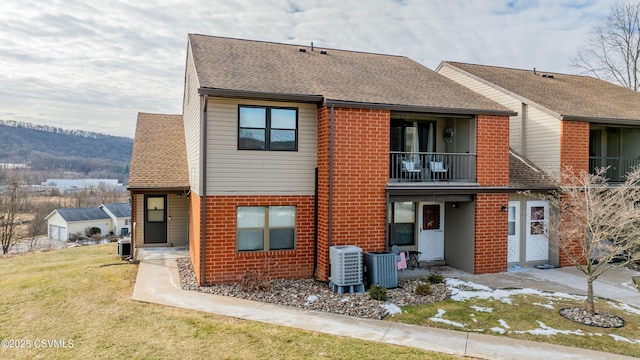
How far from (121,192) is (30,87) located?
51333 mm

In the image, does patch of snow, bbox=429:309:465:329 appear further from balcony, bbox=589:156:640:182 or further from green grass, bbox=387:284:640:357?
balcony, bbox=589:156:640:182

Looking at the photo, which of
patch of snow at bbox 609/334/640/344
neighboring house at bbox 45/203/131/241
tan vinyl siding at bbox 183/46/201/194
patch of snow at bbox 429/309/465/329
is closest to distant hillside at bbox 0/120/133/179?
neighboring house at bbox 45/203/131/241

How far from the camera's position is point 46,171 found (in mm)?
97625

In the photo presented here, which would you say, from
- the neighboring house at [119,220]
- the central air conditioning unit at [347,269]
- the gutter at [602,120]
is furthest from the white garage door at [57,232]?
the gutter at [602,120]

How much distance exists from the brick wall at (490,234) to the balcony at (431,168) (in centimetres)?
87

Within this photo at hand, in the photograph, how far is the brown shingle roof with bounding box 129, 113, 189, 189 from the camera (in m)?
14.1

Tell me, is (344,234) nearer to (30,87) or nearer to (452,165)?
(452,165)

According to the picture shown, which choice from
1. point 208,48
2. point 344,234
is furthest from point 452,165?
point 208,48

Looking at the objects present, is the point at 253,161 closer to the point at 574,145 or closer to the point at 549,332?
the point at 549,332

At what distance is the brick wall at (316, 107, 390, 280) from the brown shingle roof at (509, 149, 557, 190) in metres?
4.58

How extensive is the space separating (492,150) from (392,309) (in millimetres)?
6257

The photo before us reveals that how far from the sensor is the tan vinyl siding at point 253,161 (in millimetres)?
10039

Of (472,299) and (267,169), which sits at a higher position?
(267,169)

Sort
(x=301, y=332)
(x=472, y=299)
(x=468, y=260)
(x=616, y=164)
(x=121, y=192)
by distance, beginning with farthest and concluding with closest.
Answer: (x=121, y=192), (x=616, y=164), (x=468, y=260), (x=472, y=299), (x=301, y=332)
